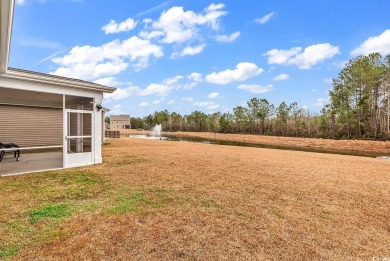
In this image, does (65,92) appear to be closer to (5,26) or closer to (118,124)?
(5,26)

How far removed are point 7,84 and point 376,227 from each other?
9.43 meters

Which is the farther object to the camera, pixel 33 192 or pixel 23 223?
pixel 33 192

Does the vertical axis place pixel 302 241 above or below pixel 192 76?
below

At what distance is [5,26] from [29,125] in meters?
12.1

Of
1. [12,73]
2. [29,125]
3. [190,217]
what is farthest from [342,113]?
[12,73]

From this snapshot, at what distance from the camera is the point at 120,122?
3344 inches

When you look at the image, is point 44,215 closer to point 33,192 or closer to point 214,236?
point 33,192

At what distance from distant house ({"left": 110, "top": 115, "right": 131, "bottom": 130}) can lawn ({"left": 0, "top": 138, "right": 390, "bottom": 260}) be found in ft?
267

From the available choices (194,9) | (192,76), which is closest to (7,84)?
(194,9)

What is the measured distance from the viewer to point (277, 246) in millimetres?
3006

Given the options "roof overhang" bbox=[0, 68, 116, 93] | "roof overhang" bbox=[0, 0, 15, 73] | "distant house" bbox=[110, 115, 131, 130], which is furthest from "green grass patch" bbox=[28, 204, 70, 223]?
"distant house" bbox=[110, 115, 131, 130]

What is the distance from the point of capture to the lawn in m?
2.87

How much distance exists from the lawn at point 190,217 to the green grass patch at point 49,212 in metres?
0.02

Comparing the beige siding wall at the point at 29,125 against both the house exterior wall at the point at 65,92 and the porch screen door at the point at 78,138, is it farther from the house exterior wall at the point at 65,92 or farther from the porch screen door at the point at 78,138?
the house exterior wall at the point at 65,92
